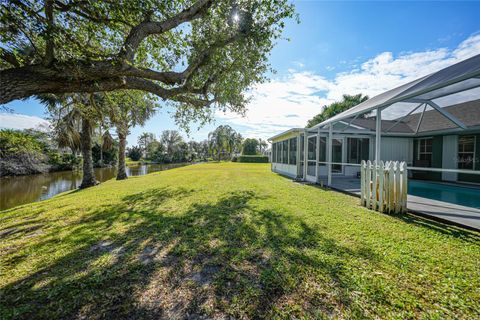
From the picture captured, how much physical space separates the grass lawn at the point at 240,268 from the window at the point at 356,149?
8158 mm

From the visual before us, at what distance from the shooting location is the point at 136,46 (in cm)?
402

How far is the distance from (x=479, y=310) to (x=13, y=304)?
14.6 ft

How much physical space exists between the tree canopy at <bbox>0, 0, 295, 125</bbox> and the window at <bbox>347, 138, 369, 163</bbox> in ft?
25.0

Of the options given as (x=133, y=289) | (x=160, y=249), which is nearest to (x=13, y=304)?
(x=133, y=289)

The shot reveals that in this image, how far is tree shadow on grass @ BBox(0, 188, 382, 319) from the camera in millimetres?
1812

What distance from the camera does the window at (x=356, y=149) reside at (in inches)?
470

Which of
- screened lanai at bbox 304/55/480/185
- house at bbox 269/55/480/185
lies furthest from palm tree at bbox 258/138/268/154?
screened lanai at bbox 304/55/480/185

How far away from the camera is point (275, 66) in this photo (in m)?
8.20

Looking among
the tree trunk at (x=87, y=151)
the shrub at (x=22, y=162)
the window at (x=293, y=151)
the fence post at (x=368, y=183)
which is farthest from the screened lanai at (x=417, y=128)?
the shrub at (x=22, y=162)

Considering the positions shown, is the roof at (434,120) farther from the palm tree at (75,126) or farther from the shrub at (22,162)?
the shrub at (22,162)

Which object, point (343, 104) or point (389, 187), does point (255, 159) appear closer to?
point (343, 104)

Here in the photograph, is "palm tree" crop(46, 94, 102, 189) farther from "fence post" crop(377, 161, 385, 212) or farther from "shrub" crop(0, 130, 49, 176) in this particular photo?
"fence post" crop(377, 161, 385, 212)

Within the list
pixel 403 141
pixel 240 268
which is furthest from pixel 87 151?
pixel 403 141

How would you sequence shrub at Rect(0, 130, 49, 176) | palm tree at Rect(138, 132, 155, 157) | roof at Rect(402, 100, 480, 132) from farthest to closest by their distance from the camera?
palm tree at Rect(138, 132, 155, 157) → shrub at Rect(0, 130, 49, 176) → roof at Rect(402, 100, 480, 132)
